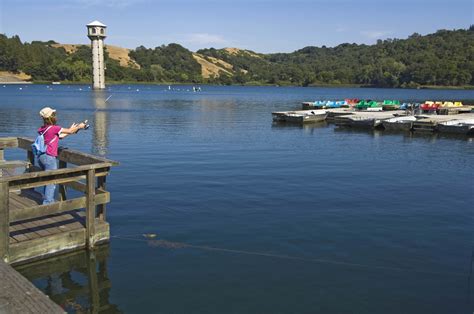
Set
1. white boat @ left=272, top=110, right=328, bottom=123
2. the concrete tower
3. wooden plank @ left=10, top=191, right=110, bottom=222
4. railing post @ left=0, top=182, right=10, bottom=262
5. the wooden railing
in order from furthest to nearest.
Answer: the concrete tower → white boat @ left=272, top=110, right=328, bottom=123 → wooden plank @ left=10, top=191, right=110, bottom=222 → the wooden railing → railing post @ left=0, top=182, right=10, bottom=262

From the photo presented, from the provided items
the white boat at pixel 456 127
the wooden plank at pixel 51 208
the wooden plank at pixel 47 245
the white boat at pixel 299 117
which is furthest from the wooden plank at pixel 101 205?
the white boat at pixel 299 117

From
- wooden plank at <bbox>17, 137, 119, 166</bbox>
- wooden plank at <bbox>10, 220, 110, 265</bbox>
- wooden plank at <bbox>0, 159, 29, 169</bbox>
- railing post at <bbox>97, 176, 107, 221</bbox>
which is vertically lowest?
wooden plank at <bbox>10, 220, 110, 265</bbox>

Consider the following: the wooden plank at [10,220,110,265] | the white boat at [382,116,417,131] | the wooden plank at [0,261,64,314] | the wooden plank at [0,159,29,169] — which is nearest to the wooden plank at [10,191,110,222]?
the wooden plank at [10,220,110,265]

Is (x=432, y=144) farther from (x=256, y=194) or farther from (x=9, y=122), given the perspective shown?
(x=9, y=122)

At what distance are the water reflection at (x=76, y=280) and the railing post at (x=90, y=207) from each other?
14.4 inches

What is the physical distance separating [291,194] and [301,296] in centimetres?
859

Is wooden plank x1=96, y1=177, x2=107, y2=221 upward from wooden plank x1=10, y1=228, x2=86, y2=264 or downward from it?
upward

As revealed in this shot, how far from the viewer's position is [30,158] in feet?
49.7

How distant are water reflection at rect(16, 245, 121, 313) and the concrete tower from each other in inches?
6380

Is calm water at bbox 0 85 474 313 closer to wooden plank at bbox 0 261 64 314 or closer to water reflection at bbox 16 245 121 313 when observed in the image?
water reflection at bbox 16 245 121 313

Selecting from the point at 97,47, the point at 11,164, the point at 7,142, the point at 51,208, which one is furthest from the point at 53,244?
the point at 97,47

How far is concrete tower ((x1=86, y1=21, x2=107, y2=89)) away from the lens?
160 m

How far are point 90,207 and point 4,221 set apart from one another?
1931 millimetres

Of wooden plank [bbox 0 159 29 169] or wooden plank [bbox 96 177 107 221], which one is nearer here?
wooden plank [bbox 96 177 107 221]
